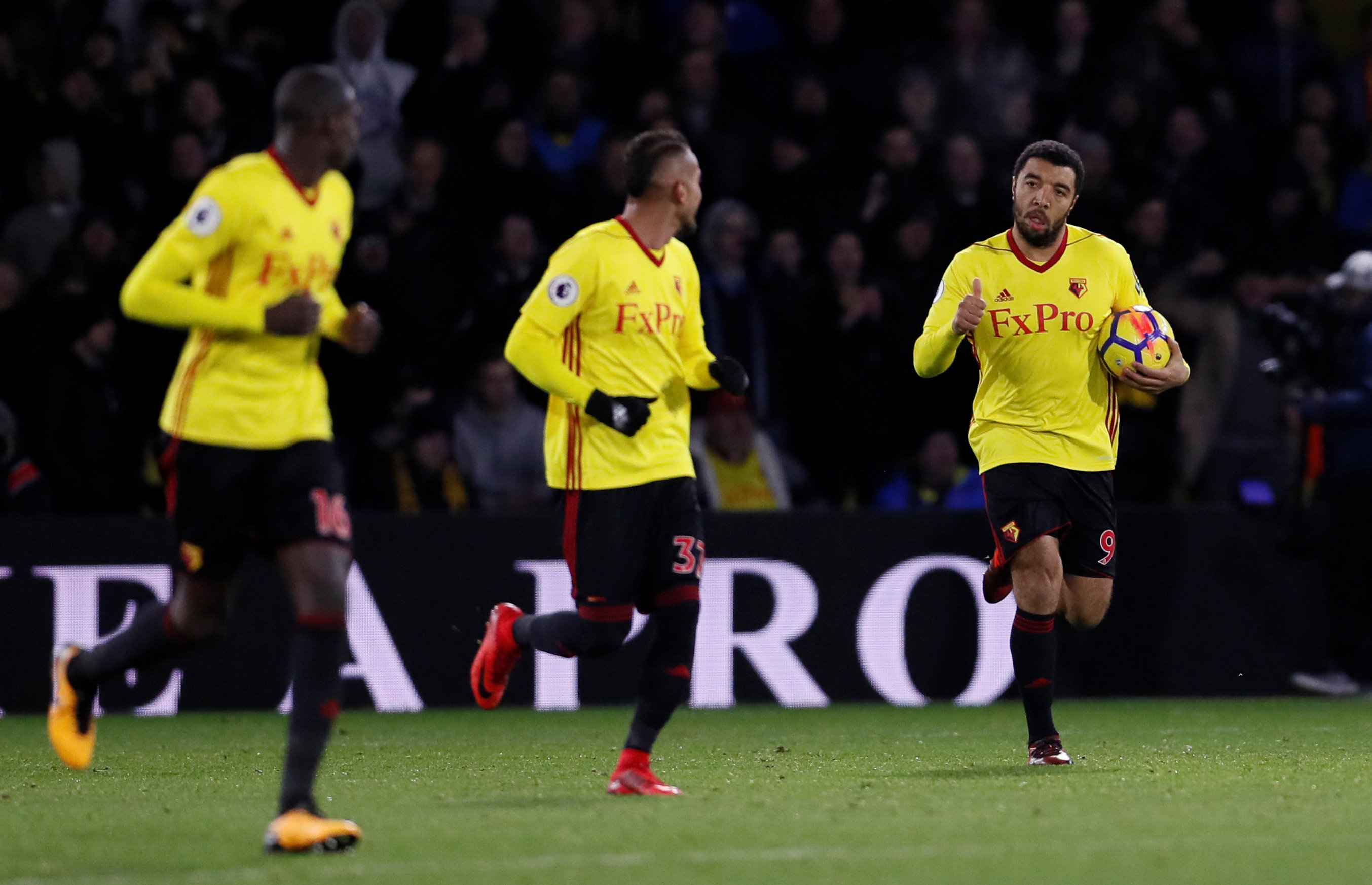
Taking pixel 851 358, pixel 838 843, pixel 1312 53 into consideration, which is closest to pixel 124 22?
pixel 851 358

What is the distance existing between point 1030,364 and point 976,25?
7.51 m

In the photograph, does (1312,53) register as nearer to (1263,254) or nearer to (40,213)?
(1263,254)

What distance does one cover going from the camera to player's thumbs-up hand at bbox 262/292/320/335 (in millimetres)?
5660

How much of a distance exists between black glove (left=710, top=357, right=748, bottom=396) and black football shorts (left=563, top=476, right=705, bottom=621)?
13.9 inches

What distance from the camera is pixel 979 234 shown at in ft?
44.0

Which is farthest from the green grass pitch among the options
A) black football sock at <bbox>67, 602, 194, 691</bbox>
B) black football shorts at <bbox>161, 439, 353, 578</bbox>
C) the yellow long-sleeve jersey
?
the yellow long-sleeve jersey

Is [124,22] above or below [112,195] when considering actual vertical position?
above

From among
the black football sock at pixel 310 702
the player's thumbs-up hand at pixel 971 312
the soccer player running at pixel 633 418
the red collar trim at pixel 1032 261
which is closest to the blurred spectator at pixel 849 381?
the red collar trim at pixel 1032 261

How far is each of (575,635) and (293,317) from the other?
1935 mm

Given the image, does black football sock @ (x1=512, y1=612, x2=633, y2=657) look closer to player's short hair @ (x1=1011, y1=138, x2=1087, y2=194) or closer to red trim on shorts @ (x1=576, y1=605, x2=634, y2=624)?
red trim on shorts @ (x1=576, y1=605, x2=634, y2=624)

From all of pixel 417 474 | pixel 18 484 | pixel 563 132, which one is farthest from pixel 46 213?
pixel 563 132

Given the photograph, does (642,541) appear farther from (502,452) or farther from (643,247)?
(502,452)

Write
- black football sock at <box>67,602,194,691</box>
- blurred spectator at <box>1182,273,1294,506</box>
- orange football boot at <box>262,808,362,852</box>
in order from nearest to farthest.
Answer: orange football boot at <box>262,808,362,852</box> < black football sock at <box>67,602,194,691</box> < blurred spectator at <box>1182,273,1294,506</box>

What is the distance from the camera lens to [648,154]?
702 centimetres
